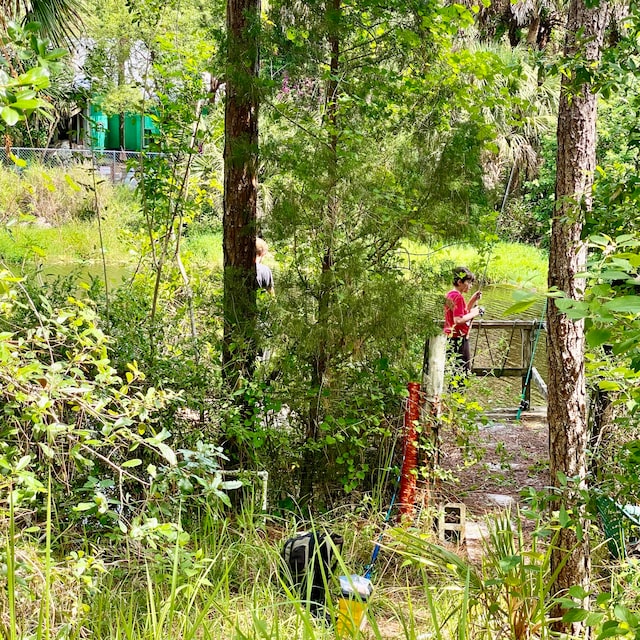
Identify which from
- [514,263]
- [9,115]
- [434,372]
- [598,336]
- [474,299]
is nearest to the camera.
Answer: [598,336]

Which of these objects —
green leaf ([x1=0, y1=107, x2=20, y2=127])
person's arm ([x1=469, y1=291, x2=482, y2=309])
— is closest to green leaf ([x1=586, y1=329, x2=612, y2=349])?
green leaf ([x1=0, y1=107, x2=20, y2=127])

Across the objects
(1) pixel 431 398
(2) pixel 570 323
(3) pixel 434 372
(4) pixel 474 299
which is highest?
(2) pixel 570 323

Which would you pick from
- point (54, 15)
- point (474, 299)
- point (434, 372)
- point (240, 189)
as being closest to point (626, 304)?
point (434, 372)

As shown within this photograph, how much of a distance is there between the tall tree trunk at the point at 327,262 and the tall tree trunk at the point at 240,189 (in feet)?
1.31

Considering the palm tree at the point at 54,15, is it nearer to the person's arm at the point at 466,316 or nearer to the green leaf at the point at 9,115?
the person's arm at the point at 466,316

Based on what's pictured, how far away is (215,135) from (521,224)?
1537 centimetres

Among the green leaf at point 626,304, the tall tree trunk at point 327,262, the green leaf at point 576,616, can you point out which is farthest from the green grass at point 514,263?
the green leaf at point 626,304

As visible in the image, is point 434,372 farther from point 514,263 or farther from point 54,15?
point 514,263

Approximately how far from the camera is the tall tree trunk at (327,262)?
4.16 metres

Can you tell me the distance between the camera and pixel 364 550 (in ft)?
13.6

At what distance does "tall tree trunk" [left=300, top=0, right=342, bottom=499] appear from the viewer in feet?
13.6

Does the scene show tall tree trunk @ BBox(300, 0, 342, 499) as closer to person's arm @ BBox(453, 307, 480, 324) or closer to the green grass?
person's arm @ BBox(453, 307, 480, 324)

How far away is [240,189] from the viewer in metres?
4.75

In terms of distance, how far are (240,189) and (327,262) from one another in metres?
0.81
